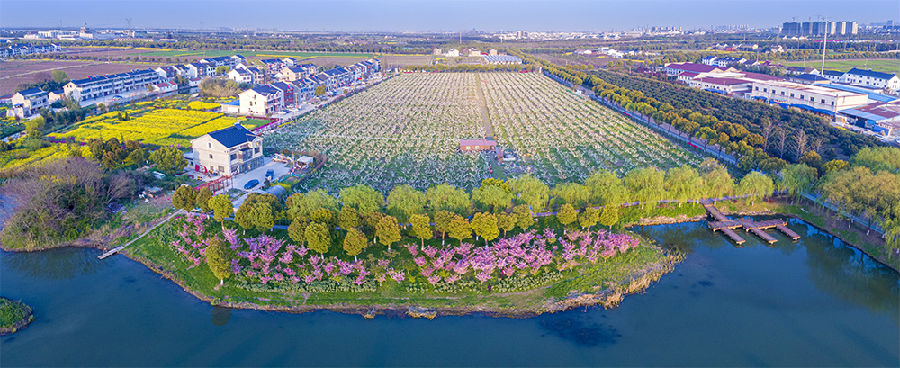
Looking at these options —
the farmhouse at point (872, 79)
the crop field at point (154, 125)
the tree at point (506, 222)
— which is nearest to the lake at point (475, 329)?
the tree at point (506, 222)

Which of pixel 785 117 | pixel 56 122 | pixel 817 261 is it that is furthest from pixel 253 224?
pixel 785 117

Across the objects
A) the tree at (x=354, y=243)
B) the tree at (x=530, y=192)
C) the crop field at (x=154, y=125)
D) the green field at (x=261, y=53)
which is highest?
the green field at (x=261, y=53)

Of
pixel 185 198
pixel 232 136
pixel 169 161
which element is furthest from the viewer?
pixel 232 136

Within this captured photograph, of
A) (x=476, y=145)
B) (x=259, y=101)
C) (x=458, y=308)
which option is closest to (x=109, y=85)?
(x=259, y=101)

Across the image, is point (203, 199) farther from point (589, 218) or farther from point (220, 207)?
point (589, 218)

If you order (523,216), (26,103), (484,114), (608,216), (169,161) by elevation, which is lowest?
(608,216)

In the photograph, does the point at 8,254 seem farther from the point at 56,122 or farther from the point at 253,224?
the point at 56,122

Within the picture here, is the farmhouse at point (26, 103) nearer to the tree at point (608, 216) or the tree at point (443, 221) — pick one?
the tree at point (443, 221)
